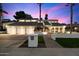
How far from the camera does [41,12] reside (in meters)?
12.1

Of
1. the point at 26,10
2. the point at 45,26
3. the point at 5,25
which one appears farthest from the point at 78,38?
the point at 5,25

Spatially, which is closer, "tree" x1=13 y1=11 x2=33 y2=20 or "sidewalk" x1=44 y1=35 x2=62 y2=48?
"sidewalk" x1=44 y1=35 x2=62 y2=48

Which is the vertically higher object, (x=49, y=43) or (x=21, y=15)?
(x=21, y=15)

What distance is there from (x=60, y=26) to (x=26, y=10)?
2.02 metres

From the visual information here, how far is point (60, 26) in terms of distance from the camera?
11.0 meters

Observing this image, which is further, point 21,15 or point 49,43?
point 49,43

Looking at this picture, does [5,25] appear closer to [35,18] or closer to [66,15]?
[35,18]

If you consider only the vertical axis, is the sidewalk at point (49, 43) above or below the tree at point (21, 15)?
below

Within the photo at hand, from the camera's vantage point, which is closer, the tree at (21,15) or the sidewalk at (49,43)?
the sidewalk at (49,43)

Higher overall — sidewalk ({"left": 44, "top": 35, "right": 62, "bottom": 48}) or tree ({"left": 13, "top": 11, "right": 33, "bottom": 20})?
tree ({"left": 13, "top": 11, "right": 33, "bottom": 20})

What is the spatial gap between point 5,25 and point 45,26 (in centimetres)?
184

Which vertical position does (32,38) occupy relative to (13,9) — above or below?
below

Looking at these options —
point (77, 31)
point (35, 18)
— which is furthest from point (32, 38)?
point (77, 31)

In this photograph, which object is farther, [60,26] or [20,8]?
[20,8]
